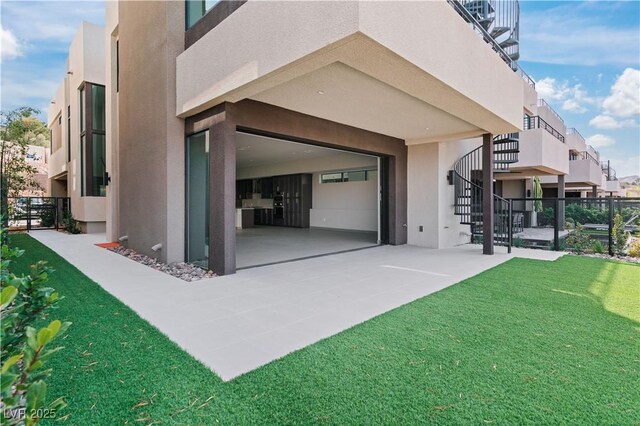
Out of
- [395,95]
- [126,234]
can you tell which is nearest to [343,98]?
[395,95]

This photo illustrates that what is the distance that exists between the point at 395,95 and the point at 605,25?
8062 millimetres

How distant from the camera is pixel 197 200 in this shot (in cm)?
611

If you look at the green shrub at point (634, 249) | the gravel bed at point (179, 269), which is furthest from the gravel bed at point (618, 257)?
the gravel bed at point (179, 269)

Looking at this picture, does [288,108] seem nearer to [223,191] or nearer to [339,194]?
[223,191]

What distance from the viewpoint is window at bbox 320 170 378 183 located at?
12.7 m

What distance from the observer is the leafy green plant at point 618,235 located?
7312 millimetres

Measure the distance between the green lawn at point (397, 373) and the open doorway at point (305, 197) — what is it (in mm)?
5198

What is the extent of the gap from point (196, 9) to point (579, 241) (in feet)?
32.0

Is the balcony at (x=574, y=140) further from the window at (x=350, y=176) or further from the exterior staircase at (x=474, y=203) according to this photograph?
the window at (x=350, y=176)

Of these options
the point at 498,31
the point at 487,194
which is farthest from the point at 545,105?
the point at 487,194

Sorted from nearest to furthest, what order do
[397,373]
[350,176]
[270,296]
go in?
[397,373] → [270,296] → [350,176]

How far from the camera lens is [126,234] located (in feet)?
26.6

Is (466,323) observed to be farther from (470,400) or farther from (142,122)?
(142,122)

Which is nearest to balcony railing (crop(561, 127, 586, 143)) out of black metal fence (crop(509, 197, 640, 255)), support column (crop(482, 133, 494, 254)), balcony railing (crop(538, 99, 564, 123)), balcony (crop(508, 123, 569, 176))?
balcony railing (crop(538, 99, 564, 123))
